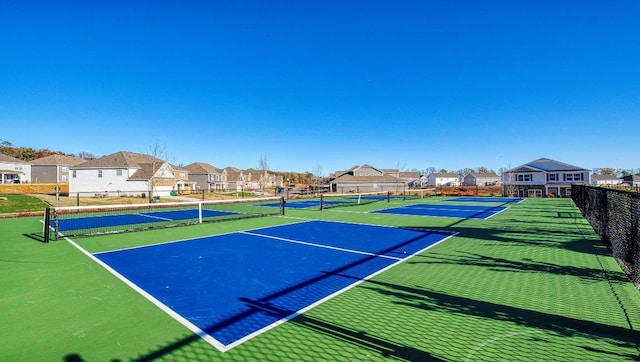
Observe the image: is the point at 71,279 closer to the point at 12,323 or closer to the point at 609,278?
the point at 12,323

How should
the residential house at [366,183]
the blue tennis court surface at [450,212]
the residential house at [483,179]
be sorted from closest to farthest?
the blue tennis court surface at [450,212] < the residential house at [366,183] < the residential house at [483,179]

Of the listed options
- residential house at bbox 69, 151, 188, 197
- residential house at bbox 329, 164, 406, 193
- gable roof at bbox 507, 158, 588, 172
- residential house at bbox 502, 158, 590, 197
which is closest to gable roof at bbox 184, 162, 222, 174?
residential house at bbox 69, 151, 188, 197

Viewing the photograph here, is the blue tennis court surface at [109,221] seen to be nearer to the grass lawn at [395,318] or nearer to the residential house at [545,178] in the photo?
the grass lawn at [395,318]

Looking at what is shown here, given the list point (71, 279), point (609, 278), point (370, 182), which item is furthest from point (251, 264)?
point (370, 182)

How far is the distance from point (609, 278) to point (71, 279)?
1016cm

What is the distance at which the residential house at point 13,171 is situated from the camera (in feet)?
164

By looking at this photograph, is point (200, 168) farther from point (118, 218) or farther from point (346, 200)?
point (118, 218)

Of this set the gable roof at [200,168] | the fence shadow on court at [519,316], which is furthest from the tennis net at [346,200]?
the gable roof at [200,168]

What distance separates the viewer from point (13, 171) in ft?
164

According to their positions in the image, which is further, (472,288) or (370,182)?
(370,182)

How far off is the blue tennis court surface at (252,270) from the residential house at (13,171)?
2376 inches

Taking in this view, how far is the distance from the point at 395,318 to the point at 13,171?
67467 mm

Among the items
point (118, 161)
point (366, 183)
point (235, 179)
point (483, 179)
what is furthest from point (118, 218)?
point (483, 179)

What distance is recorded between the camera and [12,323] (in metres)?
4.09
